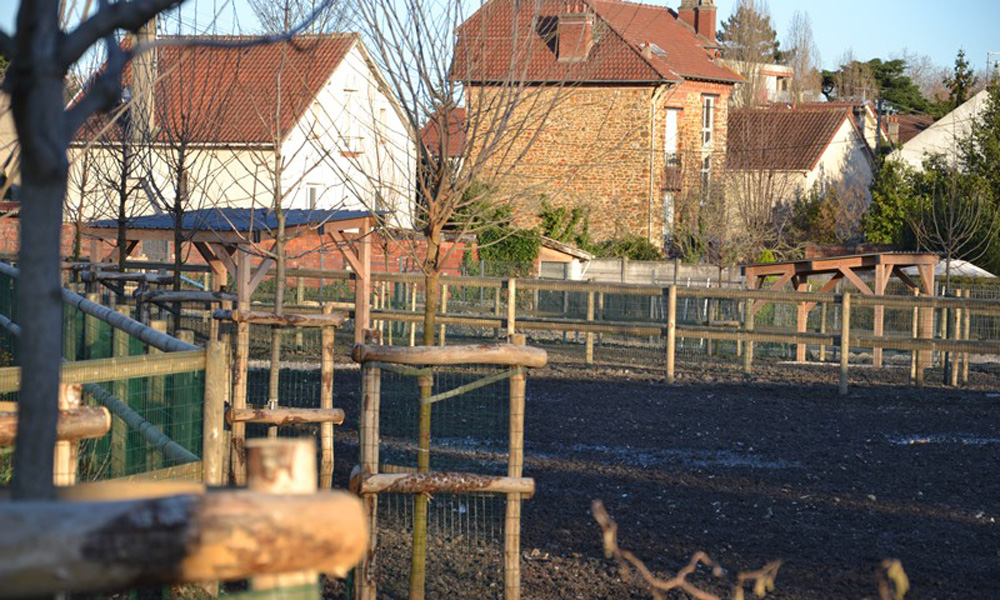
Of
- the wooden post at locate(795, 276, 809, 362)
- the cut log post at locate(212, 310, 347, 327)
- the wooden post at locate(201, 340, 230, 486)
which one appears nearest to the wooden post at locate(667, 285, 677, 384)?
the wooden post at locate(795, 276, 809, 362)

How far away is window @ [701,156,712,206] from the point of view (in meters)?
40.4

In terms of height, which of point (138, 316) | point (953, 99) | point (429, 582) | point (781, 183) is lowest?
point (429, 582)

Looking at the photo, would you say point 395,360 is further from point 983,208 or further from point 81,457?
point 983,208

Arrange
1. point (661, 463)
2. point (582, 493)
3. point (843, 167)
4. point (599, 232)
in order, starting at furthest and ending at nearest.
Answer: point (843, 167) → point (599, 232) → point (661, 463) → point (582, 493)

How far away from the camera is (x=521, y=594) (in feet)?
21.8

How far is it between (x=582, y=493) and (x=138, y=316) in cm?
635

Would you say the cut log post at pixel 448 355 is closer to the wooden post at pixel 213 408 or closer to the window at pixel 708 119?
the wooden post at pixel 213 408

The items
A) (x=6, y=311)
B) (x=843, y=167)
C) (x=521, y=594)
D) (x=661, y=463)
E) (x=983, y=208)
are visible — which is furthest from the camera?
(x=843, y=167)

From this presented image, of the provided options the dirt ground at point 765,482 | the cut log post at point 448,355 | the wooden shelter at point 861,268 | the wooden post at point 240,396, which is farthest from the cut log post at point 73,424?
the wooden shelter at point 861,268

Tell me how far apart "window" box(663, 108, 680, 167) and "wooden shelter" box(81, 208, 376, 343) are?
25.9m

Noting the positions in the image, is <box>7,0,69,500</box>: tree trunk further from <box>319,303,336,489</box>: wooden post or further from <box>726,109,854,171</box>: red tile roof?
<box>726,109,854,171</box>: red tile roof

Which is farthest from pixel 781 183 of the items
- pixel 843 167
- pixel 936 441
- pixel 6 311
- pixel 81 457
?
pixel 81 457

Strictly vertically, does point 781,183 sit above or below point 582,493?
above

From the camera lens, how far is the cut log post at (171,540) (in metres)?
1.86
